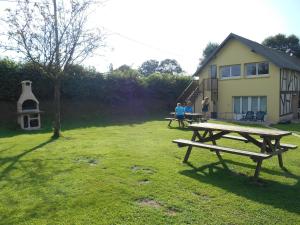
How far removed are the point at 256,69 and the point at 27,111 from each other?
16592mm

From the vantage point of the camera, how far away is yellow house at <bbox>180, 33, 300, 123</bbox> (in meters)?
21.1

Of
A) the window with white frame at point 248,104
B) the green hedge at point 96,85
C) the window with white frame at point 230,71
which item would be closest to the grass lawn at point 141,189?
the green hedge at point 96,85

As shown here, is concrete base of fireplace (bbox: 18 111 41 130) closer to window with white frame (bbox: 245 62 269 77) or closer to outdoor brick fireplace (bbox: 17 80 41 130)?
outdoor brick fireplace (bbox: 17 80 41 130)

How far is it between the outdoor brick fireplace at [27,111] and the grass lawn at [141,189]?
287 inches

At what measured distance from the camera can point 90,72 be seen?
21766 mm

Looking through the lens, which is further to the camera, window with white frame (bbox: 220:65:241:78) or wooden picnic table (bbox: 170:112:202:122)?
window with white frame (bbox: 220:65:241:78)

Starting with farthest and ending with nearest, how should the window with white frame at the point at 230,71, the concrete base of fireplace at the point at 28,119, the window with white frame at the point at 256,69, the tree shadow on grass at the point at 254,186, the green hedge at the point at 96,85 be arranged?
1. the window with white frame at the point at 230,71
2. the window with white frame at the point at 256,69
3. the green hedge at the point at 96,85
4. the concrete base of fireplace at the point at 28,119
5. the tree shadow on grass at the point at 254,186

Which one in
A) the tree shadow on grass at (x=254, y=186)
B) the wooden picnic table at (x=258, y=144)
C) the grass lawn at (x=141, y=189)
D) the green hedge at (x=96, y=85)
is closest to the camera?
the grass lawn at (x=141, y=189)

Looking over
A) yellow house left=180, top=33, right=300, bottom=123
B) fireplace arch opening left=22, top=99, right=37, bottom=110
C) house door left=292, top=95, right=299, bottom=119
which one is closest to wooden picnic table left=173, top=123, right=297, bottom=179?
fireplace arch opening left=22, top=99, right=37, bottom=110

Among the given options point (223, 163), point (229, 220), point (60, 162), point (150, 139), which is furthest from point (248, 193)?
point (150, 139)

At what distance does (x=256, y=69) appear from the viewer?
22.1 metres

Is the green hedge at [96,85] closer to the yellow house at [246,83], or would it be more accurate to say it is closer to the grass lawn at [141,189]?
the yellow house at [246,83]

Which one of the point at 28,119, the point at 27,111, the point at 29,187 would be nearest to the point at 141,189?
the point at 29,187

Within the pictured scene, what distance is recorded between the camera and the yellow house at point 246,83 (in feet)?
69.2
